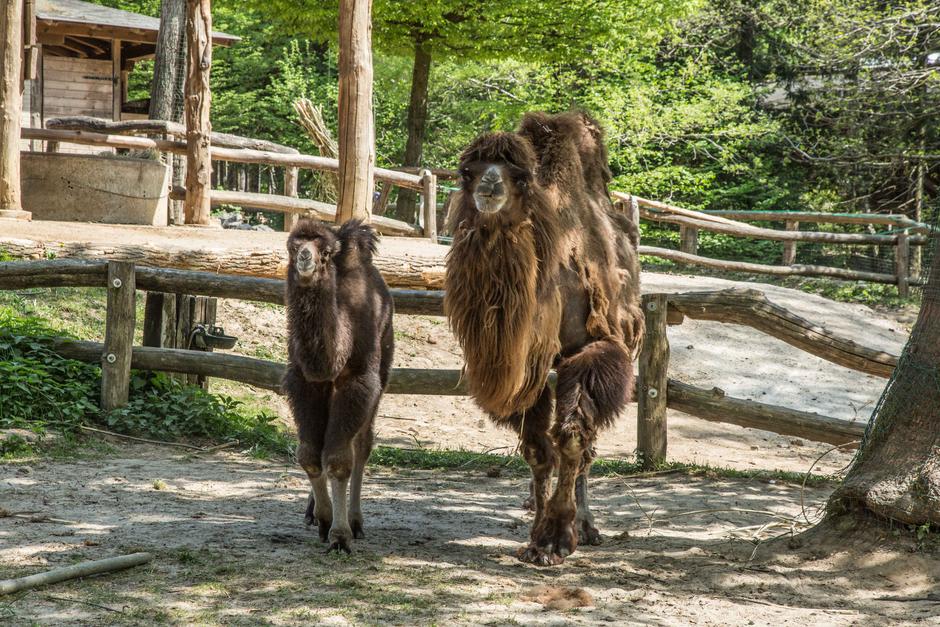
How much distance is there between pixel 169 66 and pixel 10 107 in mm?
6029

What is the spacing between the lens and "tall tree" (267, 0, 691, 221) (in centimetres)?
1944

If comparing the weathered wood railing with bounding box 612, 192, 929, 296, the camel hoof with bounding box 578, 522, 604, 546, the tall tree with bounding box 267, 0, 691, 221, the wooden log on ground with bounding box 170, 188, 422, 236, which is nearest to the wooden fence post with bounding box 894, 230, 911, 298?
the weathered wood railing with bounding box 612, 192, 929, 296

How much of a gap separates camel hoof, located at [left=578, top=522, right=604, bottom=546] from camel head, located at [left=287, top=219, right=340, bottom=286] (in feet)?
Answer: 6.66

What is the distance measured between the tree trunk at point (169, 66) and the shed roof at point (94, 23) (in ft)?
8.87

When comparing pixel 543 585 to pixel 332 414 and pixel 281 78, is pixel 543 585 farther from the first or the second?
pixel 281 78

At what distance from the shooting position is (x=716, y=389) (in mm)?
7895

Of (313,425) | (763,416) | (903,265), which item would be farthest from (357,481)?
(903,265)

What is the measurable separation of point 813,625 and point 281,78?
32.6m

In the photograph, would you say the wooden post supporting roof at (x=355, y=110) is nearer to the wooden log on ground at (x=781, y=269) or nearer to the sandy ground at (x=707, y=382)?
the sandy ground at (x=707, y=382)

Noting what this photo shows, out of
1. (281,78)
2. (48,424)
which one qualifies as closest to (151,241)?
(48,424)

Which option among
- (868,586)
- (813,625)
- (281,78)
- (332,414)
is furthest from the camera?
(281,78)

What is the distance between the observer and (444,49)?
2070 centimetres

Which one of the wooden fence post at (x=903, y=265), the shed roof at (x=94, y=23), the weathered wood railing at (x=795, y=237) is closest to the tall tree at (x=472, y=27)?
the shed roof at (x=94, y=23)

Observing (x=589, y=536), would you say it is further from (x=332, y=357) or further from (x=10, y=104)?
(x=10, y=104)
